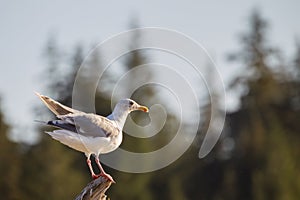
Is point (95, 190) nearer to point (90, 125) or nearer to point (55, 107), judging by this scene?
point (90, 125)

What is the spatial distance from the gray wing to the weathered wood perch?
0.57 m

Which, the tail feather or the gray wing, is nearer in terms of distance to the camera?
the tail feather

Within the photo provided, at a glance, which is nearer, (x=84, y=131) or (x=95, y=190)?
(x=95, y=190)

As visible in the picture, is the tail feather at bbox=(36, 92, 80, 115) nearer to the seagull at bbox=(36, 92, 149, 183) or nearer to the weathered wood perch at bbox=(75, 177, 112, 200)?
the seagull at bbox=(36, 92, 149, 183)

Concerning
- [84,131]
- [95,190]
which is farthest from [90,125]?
[95,190]

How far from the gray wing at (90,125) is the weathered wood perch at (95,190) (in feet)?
1.86

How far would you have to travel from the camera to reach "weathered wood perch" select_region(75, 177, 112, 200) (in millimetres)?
9805

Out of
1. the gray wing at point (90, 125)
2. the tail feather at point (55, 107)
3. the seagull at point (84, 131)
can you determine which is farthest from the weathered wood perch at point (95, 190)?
the tail feather at point (55, 107)

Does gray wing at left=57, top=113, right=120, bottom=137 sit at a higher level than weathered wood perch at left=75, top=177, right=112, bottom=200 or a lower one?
higher

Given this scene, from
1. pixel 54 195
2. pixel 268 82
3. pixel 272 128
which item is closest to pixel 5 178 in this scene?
pixel 54 195

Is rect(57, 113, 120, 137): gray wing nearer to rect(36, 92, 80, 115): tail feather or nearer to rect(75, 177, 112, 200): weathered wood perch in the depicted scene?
rect(36, 92, 80, 115): tail feather

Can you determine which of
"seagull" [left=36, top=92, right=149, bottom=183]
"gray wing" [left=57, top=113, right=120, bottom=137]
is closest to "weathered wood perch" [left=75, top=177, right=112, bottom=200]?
"seagull" [left=36, top=92, right=149, bottom=183]

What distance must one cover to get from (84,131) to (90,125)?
0.38 feet

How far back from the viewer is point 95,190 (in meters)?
10.0
